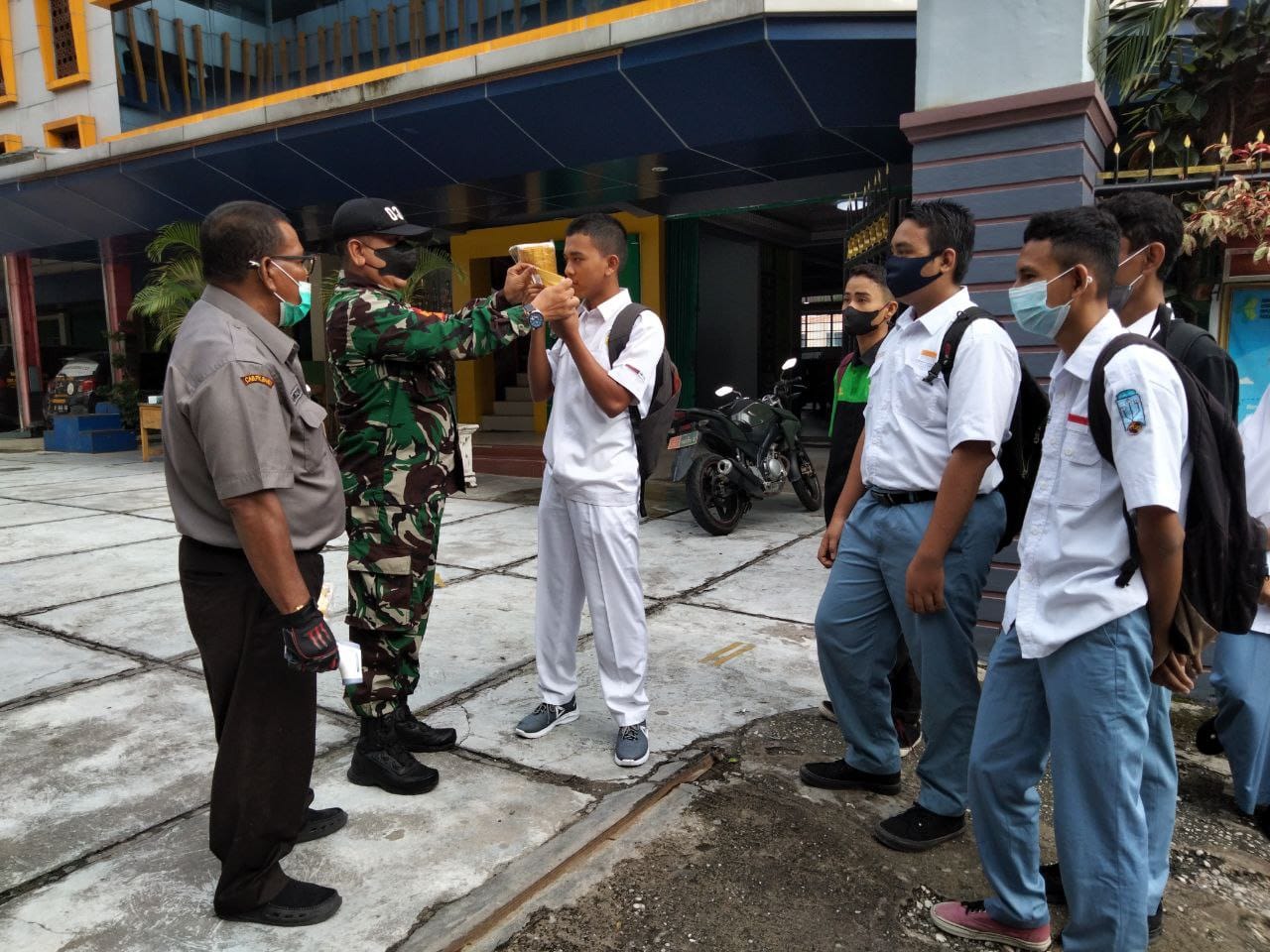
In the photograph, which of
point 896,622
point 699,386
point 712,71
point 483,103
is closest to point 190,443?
point 896,622

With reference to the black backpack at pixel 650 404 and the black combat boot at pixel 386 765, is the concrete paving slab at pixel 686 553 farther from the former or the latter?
the black combat boot at pixel 386 765

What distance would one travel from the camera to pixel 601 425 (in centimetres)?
291

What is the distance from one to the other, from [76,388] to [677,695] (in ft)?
42.9

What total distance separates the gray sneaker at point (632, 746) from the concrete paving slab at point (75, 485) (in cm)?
764

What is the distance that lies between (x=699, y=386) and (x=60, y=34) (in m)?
9.60

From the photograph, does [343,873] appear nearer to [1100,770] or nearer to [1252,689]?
[1100,770]

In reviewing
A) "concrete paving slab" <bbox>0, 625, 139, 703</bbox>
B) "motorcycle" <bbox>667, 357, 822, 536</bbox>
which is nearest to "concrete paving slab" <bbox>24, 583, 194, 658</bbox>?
"concrete paving slab" <bbox>0, 625, 139, 703</bbox>

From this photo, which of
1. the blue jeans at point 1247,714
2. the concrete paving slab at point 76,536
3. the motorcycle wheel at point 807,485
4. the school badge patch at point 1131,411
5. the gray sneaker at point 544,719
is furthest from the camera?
the motorcycle wheel at point 807,485

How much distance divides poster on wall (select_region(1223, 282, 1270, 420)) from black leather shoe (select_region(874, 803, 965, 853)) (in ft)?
16.5

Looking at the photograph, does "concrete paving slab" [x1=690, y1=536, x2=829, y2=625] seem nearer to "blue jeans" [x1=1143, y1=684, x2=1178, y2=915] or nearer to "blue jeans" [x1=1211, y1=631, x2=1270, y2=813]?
"blue jeans" [x1=1211, y1=631, x2=1270, y2=813]

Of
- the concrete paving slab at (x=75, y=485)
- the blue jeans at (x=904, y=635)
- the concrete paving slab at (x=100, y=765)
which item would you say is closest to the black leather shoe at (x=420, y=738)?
the concrete paving slab at (x=100, y=765)

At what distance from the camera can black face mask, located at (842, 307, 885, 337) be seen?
346 centimetres

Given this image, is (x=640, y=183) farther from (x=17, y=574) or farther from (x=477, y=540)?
(x=17, y=574)

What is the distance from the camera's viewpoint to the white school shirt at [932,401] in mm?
2227
